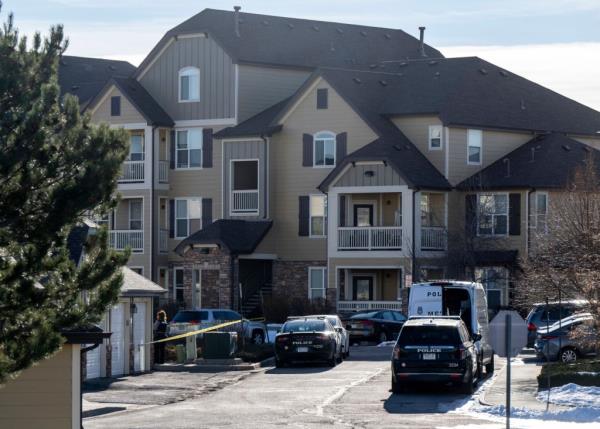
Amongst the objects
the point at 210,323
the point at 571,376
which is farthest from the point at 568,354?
the point at 210,323

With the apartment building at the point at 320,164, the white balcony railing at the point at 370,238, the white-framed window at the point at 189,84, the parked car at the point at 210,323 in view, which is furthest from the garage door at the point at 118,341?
the white-framed window at the point at 189,84

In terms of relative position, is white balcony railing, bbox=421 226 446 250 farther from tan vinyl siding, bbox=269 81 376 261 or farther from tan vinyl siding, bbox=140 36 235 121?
tan vinyl siding, bbox=140 36 235 121

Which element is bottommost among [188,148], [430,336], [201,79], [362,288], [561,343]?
[561,343]

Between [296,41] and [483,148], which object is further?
[296,41]

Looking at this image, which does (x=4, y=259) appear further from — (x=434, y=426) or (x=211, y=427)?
(x=434, y=426)

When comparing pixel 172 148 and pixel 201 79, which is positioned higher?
pixel 201 79

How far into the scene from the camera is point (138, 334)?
139ft

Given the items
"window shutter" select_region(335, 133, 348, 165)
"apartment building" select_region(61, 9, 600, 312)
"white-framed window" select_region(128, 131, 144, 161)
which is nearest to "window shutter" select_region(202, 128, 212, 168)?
"apartment building" select_region(61, 9, 600, 312)

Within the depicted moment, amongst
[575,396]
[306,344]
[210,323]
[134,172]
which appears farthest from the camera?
[134,172]

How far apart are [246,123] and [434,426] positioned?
119 feet

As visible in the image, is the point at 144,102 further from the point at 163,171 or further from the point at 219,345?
the point at 219,345

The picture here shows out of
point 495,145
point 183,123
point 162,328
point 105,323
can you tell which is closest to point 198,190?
point 183,123

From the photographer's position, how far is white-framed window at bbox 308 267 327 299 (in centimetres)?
6181

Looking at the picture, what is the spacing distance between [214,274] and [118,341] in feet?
66.0
